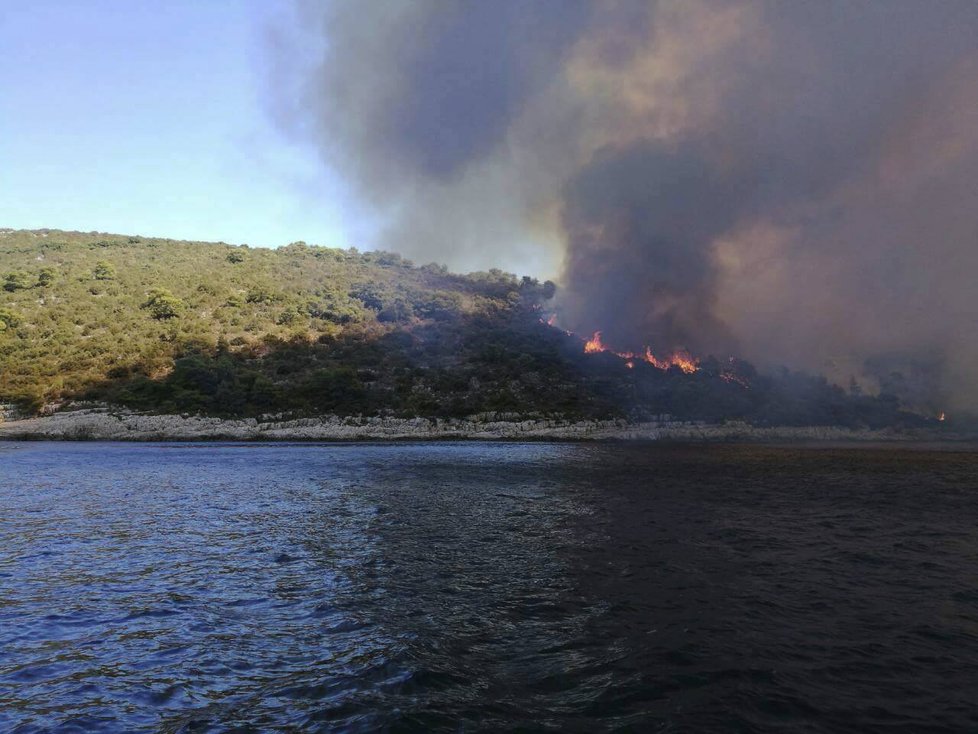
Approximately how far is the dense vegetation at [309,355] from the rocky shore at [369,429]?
4.34m

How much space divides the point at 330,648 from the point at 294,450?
52.5 meters

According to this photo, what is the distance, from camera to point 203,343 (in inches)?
4205

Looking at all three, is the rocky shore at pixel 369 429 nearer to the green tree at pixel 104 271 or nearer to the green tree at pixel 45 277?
the green tree at pixel 45 277

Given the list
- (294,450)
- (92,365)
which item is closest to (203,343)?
(92,365)

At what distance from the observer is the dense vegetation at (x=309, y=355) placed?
9056 cm

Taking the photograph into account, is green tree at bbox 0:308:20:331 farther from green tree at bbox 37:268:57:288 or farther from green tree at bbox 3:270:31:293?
green tree at bbox 37:268:57:288

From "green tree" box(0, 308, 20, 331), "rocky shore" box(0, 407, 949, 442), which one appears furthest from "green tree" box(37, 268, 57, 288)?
"rocky shore" box(0, 407, 949, 442)

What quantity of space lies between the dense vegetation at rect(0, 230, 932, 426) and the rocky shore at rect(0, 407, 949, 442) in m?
4.34

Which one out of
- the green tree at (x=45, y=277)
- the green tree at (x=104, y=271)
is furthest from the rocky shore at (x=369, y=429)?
the green tree at (x=104, y=271)

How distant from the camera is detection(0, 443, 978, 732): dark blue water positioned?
823 cm

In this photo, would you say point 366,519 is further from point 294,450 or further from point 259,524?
point 294,450

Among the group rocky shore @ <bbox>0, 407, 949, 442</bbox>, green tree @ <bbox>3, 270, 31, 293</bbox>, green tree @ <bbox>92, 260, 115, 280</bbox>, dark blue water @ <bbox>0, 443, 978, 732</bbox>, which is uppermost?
green tree @ <bbox>92, 260, 115, 280</bbox>

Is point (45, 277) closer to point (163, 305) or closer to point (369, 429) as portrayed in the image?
point (163, 305)

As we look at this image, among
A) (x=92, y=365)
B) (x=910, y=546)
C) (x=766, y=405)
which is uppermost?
(x=92, y=365)
